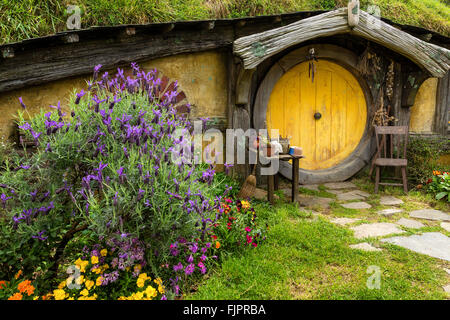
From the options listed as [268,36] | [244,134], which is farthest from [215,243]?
[268,36]

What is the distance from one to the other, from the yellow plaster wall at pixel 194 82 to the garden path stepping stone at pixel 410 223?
9.32 feet

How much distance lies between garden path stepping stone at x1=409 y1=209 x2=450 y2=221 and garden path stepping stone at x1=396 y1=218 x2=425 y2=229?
0.24 meters

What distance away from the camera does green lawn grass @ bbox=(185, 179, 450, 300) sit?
244 centimetres

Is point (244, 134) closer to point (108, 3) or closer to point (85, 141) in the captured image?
point (108, 3)

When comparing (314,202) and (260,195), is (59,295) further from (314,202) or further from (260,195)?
(314,202)

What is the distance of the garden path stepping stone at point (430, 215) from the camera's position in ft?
13.6

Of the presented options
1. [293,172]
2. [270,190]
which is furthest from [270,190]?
[293,172]

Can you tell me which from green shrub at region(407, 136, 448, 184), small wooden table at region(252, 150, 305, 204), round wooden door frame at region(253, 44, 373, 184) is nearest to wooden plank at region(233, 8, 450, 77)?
round wooden door frame at region(253, 44, 373, 184)

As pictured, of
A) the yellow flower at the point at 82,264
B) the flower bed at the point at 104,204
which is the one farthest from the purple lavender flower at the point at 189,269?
the yellow flower at the point at 82,264

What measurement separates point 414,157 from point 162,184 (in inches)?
207

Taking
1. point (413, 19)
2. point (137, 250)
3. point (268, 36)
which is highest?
point (413, 19)

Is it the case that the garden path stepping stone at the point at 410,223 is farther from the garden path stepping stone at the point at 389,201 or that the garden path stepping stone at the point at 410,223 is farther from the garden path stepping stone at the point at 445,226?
the garden path stepping stone at the point at 389,201

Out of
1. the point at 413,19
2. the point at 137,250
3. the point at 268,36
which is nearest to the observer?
the point at 137,250

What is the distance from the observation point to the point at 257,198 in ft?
14.8
